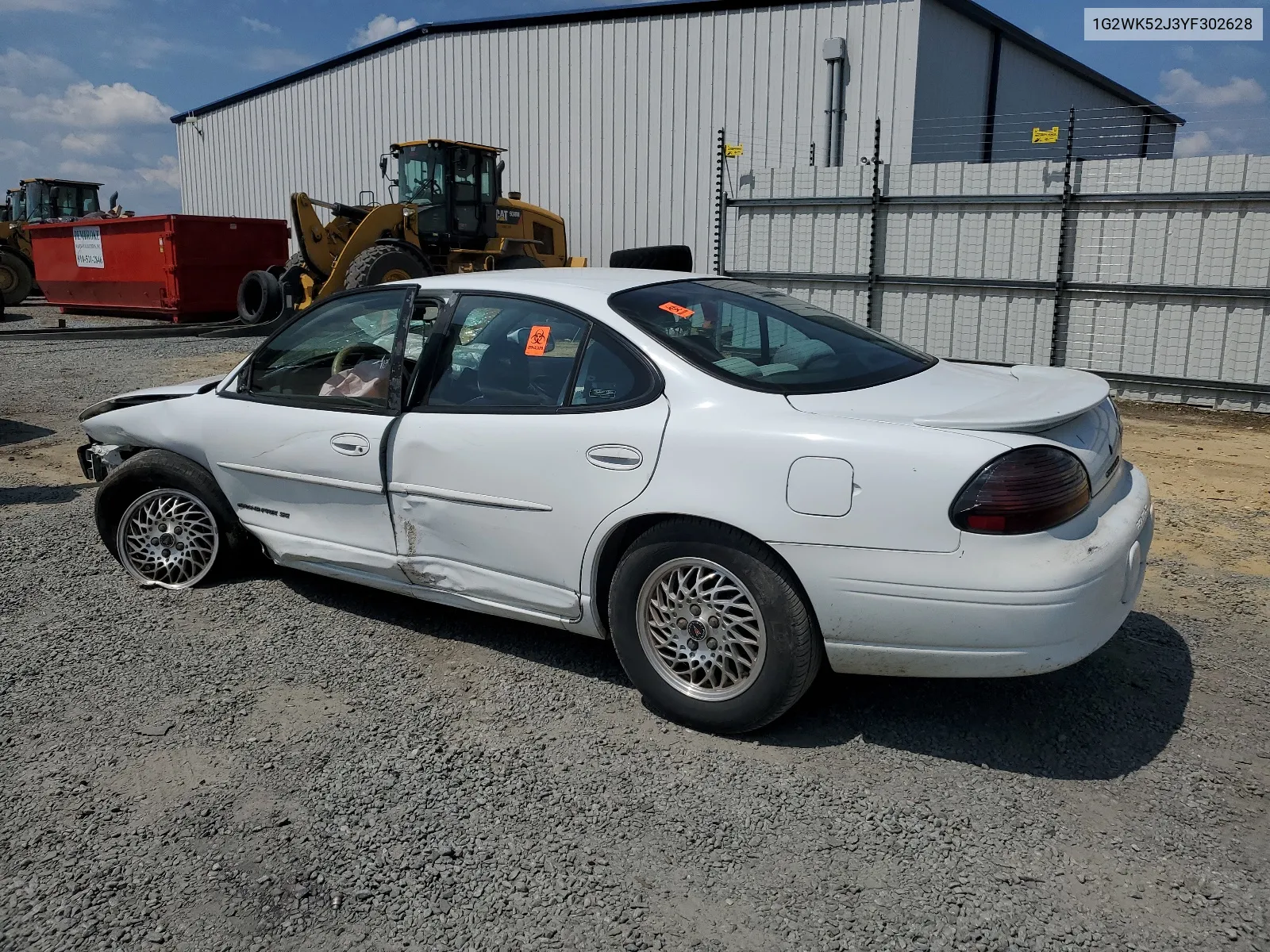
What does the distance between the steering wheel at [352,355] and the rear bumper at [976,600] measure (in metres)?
2.24

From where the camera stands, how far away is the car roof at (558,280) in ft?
12.6

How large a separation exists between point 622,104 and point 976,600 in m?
17.8

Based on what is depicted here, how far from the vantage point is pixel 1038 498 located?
9.50ft

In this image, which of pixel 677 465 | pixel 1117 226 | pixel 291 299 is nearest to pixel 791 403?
pixel 677 465

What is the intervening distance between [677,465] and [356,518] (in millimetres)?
1513

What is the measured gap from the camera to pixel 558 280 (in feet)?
13.0

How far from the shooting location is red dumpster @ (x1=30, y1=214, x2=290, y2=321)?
60.0ft

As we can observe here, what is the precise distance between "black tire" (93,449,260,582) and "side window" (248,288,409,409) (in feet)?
1.60

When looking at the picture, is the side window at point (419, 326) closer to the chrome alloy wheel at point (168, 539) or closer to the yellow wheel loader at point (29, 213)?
the chrome alloy wheel at point (168, 539)

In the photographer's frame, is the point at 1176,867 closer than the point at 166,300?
Yes

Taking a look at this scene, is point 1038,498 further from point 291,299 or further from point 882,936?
point 291,299

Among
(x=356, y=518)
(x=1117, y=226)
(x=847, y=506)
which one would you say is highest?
(x=1117, y=226)

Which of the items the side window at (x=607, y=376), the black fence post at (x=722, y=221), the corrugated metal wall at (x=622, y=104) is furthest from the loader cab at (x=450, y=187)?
the side window at (x=607, y=376)

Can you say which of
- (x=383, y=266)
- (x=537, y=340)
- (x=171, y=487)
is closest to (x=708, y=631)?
(x=537, y=340)
